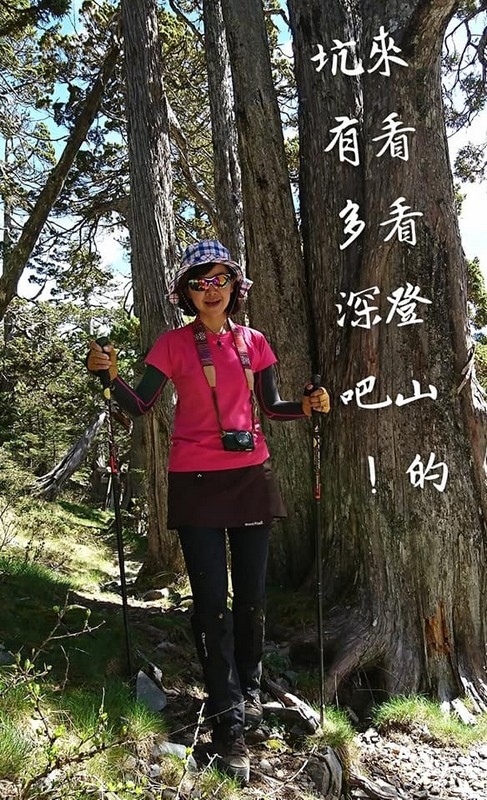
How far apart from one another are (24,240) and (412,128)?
6.10 meters

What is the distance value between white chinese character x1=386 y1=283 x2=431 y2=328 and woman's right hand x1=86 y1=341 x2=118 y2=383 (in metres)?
2.20

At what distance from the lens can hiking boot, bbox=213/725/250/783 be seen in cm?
306

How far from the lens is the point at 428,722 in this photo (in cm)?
411

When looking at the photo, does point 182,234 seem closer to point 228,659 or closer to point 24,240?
point 24,240

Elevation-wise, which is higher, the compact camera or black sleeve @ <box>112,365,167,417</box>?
black sleeve @ <box>112,365,167,417</box>

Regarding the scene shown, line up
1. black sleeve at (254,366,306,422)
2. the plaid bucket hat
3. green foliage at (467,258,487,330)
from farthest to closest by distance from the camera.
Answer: green foliage at (467,258,487,330)
black sleeve at (254,366,306,422)
the plaid bucket hat

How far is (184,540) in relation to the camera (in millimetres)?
3295

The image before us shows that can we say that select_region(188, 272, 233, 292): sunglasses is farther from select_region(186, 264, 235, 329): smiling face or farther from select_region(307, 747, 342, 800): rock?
select_region(307, 747, 342, 800): rock

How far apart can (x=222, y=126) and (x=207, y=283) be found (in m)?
4.76

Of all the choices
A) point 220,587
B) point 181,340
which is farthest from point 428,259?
point 220,587

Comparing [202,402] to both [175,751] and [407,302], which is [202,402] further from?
[407,302]

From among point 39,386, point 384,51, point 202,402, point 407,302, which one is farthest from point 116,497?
point 39,386

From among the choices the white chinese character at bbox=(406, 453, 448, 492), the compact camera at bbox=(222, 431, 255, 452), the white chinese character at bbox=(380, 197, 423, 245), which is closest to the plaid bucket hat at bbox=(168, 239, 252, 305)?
the compact camera at bbox=(222, 431, 255, 452)

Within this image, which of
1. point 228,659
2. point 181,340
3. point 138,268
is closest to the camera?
point 228,659
